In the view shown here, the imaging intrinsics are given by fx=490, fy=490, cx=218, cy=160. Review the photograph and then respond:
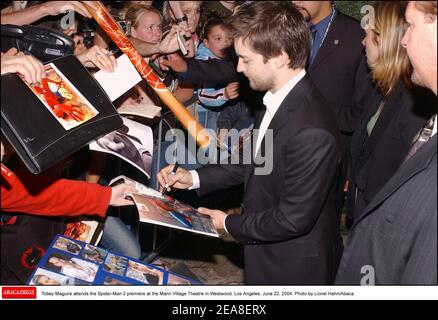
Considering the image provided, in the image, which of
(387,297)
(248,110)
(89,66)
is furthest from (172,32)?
(387,297)

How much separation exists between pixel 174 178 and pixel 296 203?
0.75 metres

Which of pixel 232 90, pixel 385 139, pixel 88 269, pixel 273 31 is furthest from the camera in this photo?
pixel 232 90

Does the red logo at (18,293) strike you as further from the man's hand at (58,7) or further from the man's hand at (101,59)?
the man's hand at (58,7)

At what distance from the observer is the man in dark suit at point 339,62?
3391mm

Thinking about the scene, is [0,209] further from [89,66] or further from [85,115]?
[89,66]

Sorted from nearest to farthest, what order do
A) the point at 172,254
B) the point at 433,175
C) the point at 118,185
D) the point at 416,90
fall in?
1. the point at 433,175
2. the point at 118,185
3. the point at 416,90
4. the point at 172,254

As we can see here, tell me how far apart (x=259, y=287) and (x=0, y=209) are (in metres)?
1.20

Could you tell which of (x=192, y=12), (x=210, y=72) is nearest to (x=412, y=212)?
(x=210, y=72)

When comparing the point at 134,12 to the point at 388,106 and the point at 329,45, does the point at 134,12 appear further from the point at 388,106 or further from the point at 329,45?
the point at 388,106

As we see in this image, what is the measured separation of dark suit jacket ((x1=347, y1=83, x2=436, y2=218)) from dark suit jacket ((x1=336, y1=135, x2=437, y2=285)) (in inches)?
41.6

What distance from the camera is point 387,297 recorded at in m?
1.95

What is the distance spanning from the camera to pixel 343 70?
3.41 metres

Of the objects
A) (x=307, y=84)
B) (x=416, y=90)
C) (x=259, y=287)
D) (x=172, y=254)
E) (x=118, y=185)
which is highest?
(x=307, y=84)

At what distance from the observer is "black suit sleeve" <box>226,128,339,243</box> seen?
2068mm
